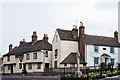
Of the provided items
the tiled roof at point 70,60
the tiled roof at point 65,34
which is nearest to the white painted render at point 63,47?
the tiled roof at point 65,34

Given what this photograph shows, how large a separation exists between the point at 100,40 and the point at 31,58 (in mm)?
16083

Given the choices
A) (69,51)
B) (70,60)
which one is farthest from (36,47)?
(70,60)

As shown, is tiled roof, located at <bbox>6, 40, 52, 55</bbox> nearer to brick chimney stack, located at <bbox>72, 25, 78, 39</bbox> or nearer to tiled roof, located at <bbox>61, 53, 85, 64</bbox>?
tiled roof, located at <bbox>61, 53, 85, 64</bbox>

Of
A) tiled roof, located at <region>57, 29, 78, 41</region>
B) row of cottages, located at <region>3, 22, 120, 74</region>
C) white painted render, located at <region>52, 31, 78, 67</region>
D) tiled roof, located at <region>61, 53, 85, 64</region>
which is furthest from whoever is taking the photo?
tiled roof, located at <region>57, 29, 78, 41</region>

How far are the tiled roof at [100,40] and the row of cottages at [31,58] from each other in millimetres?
8797

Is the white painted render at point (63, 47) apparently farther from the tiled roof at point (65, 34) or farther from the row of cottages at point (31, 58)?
the row of cottages at point (31, 58)

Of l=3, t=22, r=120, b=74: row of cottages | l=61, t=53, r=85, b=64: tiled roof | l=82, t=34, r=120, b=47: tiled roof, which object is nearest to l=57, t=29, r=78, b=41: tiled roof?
l=3, t=22, r=120, b=74: row of cottages

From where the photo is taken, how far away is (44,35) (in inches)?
2307

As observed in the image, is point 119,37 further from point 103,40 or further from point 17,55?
point 17,55

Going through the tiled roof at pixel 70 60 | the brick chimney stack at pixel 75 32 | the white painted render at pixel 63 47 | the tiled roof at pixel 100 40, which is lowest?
the tiled roof at pixel 70 60

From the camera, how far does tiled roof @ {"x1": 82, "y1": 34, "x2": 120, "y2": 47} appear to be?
50.5 meters

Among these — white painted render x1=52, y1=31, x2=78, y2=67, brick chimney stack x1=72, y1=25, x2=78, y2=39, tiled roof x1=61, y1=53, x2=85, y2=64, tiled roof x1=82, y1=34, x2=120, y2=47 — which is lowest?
tiled roof x1=61, y1=53, x2=85, y2=64

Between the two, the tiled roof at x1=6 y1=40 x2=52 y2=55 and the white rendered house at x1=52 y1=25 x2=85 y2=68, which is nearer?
the white rendered house at x1=52 y1=25 x2=85 y2=68

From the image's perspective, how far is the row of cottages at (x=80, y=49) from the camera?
1907 inches
